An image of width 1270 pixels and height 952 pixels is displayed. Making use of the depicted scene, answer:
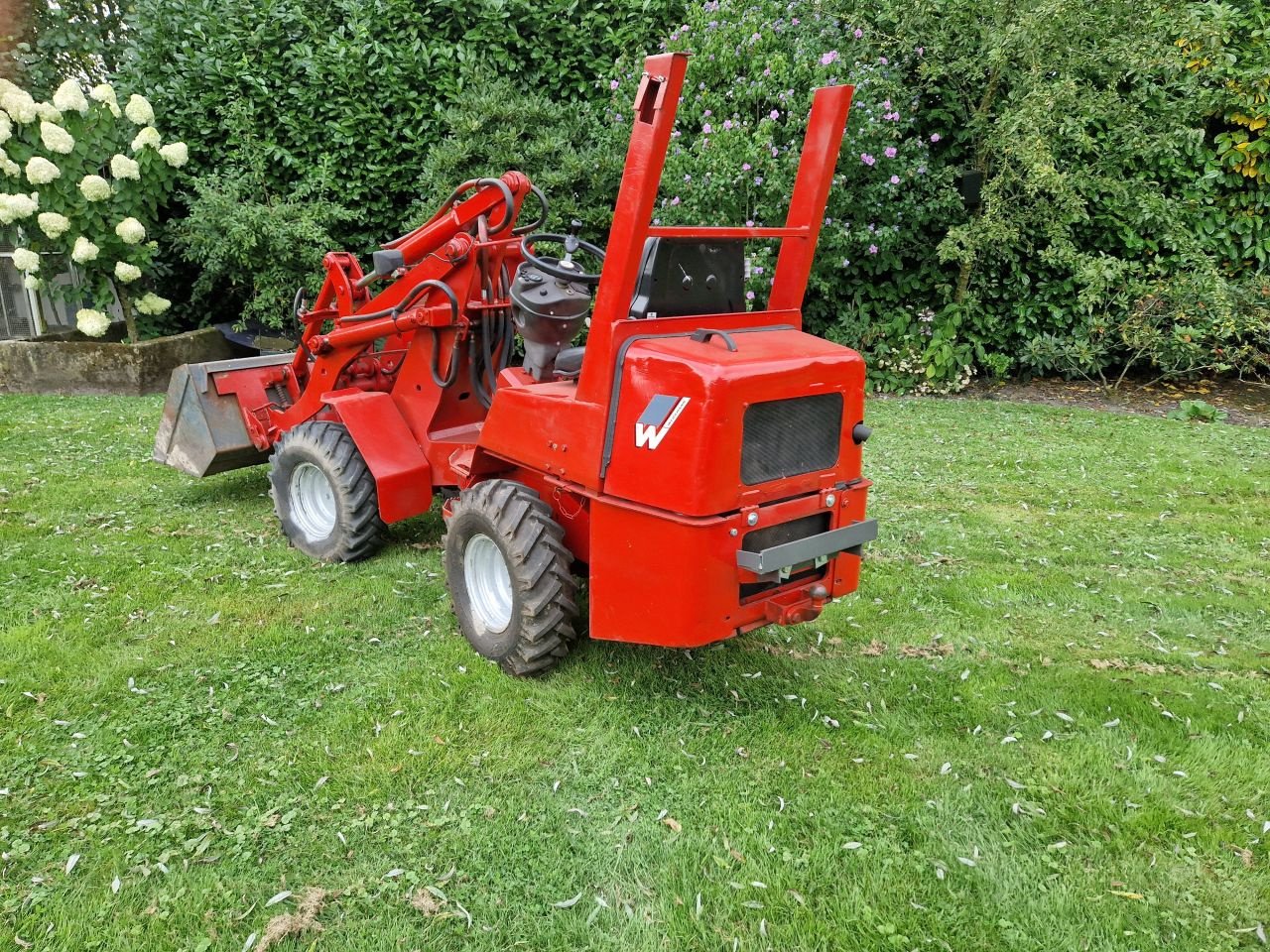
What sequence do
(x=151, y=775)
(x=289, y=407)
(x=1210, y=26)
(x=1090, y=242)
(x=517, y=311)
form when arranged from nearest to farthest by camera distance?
(x=151, y=775), (x=517, y=311), (x=289, y=407), (x=1210, y=26), (x=1090, y=242)

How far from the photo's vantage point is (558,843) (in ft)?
9.11

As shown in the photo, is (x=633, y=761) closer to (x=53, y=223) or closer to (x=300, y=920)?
(x=300, y=920)

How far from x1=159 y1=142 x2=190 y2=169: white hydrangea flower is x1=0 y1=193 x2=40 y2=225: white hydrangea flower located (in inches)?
49.4

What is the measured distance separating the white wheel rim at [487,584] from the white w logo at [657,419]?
109 centimetres

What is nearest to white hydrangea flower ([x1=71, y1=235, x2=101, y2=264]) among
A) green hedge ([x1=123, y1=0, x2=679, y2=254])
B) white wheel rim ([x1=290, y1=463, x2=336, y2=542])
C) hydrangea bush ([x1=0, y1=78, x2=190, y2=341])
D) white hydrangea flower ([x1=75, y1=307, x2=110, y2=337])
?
hydrangea bush ([x1=0, y1=78, x2=190, y2=341])

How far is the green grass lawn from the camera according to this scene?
2520 millimetres

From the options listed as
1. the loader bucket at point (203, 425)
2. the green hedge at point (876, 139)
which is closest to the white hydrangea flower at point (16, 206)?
the green hedge at point (876, 139)

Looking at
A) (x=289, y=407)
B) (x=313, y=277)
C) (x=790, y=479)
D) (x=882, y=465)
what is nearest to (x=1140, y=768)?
(x=790, y=479)

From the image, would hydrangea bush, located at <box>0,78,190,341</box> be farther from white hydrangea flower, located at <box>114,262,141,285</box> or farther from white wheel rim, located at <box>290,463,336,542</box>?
white wheel rim, located at <box>290,463,336,542</box>

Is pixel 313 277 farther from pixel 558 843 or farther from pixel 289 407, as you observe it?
pixel 558 843

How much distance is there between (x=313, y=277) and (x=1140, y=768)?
343 inches

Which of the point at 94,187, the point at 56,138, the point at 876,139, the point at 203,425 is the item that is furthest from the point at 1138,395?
the point at 56,138

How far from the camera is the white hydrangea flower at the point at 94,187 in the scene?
8.60 m

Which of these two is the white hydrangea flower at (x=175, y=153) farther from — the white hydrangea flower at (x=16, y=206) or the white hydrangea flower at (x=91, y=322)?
the white hydrangea flower at (x=91, y=322)
